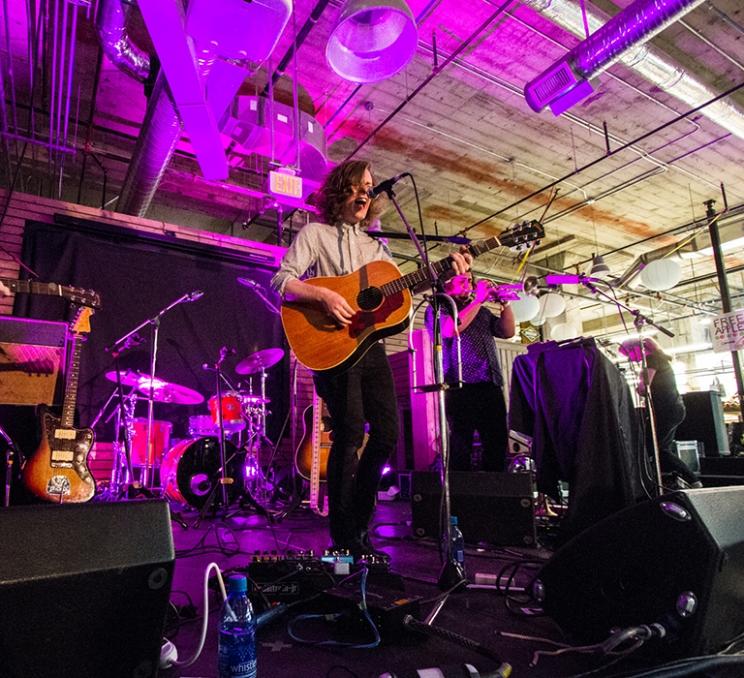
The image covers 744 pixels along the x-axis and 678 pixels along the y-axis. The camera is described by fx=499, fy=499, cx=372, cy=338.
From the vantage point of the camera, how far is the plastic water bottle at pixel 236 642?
3.62 feet

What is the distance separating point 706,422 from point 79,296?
23.1 feet

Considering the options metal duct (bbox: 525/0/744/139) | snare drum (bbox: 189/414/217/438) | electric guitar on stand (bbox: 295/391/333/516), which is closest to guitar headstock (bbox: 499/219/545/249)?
metal duct (bbox: 525/0/744/139)

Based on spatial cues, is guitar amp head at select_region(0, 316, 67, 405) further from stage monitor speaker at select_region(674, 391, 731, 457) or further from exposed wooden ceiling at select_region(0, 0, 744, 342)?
stage monitor speaker at select_region(674, 391, 731, 457)

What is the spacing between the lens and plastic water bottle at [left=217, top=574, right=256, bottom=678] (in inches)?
43.5

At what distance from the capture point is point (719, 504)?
1.23m

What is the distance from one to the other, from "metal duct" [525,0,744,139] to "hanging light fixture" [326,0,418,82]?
125cm

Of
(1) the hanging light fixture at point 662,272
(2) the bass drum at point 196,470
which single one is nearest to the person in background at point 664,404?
(1) the hanging light fixture at point 662,272

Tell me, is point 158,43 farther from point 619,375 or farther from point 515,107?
point 515,107

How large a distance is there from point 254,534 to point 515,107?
246 inches

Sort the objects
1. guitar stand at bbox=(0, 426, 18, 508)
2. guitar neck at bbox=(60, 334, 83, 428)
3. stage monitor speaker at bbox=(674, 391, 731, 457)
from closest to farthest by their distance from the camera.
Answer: guitar stand at bbox=(0, 426, 18, 508), guitar neck at bbox=(60, 334, 83, 428), stage monitor speaker at bbox=(674, 391, 731, 457)

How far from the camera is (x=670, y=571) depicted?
3.93 ft

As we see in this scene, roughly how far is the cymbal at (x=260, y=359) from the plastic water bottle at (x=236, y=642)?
157 inches

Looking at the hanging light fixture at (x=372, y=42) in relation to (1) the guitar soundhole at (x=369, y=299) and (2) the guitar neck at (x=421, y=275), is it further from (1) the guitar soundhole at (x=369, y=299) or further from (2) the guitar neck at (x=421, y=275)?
(1) the guitar soundhole at (x=369, y=299)

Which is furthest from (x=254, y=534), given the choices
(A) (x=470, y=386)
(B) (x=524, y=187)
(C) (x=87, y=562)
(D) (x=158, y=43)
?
(B) (x=524, y=187)
